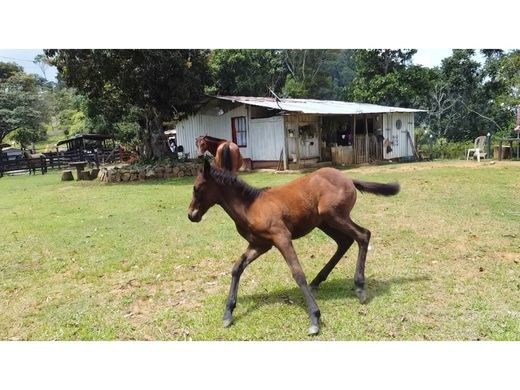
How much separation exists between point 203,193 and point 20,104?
3763cm

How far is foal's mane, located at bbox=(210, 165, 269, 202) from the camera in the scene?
4.36 m

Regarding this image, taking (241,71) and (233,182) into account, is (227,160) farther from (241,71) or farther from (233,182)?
(241,71)

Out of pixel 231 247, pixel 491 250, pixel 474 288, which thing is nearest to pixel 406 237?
pixel 491 250

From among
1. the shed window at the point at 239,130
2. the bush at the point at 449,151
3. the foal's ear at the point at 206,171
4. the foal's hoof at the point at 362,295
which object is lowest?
the foal's hoof at the point at 362,295

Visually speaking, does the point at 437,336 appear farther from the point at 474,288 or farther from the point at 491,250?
the point at 491,250

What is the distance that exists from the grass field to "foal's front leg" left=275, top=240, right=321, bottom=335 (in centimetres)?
13

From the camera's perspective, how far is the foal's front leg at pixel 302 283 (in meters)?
3.94

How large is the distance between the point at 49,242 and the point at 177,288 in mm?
3669

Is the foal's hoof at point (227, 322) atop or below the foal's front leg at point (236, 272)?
below

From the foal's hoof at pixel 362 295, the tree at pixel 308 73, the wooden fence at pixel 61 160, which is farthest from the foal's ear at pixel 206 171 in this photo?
the tree at pixel 308 73

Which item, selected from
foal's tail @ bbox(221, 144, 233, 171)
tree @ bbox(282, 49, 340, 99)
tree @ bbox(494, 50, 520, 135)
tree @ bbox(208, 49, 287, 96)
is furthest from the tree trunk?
tree @ bbox(282, 49, 340, 99)

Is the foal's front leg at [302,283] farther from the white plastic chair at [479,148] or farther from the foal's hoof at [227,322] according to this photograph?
the white plastic chair at [479,148]

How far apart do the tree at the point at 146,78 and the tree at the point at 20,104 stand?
1932cm

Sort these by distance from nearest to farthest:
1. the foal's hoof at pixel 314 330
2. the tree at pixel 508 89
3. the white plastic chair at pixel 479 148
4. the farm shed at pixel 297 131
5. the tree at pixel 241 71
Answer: the foal's hoof at pixel 314 330
the farm shed at pixel 297 131
the white plastic chair at pixel 479 148
the tree at pixel 508 89
the tree at pixel 241 71
